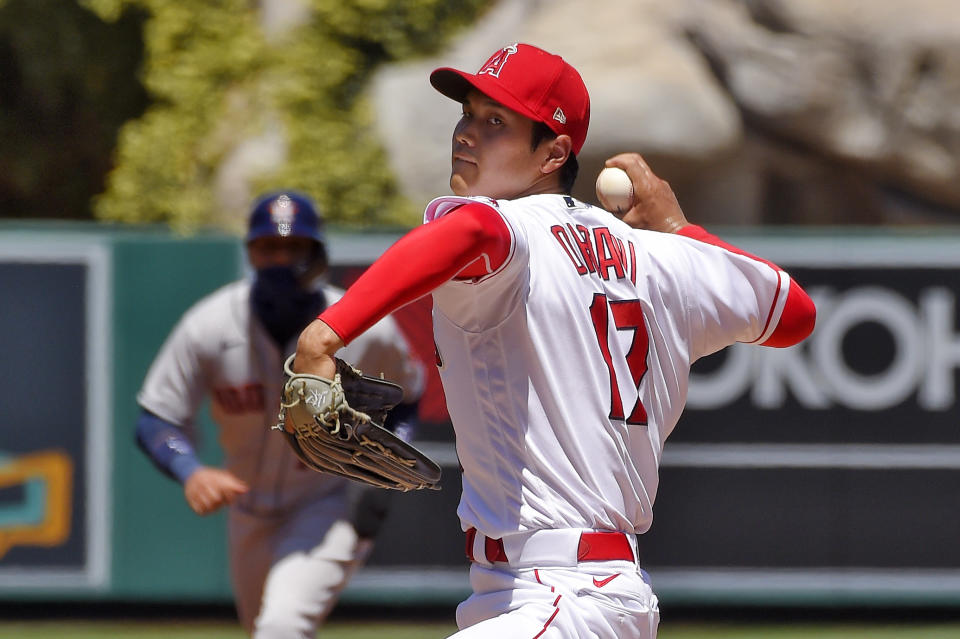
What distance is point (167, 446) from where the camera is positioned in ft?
15.2

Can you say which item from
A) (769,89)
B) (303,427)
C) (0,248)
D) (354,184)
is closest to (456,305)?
(303,427)

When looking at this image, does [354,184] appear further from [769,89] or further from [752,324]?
[752,324]

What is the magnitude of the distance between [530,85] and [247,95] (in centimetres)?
848

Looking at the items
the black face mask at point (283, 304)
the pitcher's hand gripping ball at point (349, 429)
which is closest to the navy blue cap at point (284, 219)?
the black face mask at point (283, 304)

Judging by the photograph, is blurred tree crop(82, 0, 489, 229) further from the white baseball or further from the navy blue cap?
the white baseball

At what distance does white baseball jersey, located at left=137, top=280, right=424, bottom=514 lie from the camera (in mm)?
4730

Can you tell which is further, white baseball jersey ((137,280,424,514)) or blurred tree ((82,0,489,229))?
blurred tree ((82,0,489,229))

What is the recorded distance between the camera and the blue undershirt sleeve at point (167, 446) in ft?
14.9

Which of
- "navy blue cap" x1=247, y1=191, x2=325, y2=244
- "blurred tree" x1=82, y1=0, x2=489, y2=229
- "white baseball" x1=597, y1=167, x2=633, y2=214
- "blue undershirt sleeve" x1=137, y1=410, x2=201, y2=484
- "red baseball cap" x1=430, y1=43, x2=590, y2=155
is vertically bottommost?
"blue undershirt sleeve" x1=137, y1=410, x2=201, y2=484

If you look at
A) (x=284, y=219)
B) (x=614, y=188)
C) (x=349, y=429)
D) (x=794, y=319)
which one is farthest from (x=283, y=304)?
(x=349, y=429)

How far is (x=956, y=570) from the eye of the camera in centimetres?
682

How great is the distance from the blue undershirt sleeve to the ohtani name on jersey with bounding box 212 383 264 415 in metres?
0.19

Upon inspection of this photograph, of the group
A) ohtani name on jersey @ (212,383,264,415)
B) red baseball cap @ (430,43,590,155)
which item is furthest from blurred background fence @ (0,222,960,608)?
red baseball cap @ (430,43,590,155)

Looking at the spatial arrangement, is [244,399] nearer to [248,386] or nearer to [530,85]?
[248,386]
